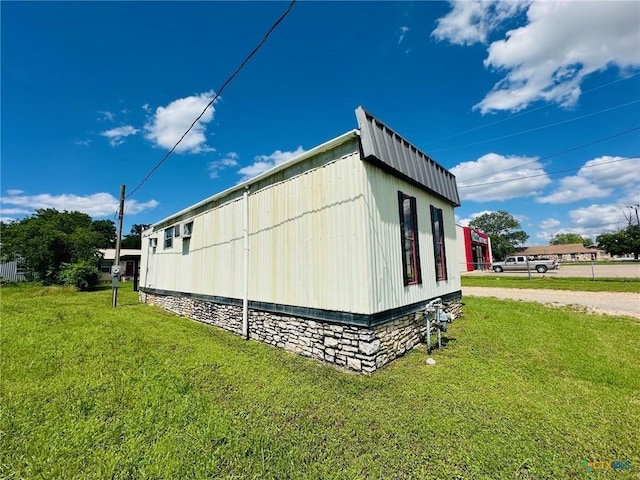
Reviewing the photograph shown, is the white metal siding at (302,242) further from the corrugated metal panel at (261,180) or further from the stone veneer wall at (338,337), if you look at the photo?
the stone veneer wall at (338,337)

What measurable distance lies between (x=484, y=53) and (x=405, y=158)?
22.7 feet

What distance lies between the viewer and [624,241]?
42500mm

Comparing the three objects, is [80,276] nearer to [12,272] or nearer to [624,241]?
[12,272]

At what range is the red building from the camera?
2552cm

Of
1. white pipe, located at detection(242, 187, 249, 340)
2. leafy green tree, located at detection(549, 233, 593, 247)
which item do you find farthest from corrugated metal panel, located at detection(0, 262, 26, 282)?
leafy green tree, located at detection(549, 233, 593, 247)

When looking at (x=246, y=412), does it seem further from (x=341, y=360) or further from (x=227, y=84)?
(x=227, y=84)

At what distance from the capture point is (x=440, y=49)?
8.37 m

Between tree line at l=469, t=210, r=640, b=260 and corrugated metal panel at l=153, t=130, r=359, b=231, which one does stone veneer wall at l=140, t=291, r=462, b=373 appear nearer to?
corrugated metal panel at l=153, t=130, r=359, b=231

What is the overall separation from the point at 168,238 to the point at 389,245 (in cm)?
912

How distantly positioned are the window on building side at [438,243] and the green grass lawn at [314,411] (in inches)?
71.8

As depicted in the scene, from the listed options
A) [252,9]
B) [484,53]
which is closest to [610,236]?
[484,53]

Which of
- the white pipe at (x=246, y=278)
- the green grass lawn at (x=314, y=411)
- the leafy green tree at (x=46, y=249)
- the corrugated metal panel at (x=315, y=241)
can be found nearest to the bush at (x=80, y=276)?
the leafy green tree at (x=46, y=249)

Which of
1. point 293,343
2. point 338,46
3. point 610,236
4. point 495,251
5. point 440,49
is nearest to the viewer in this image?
point 293,343
